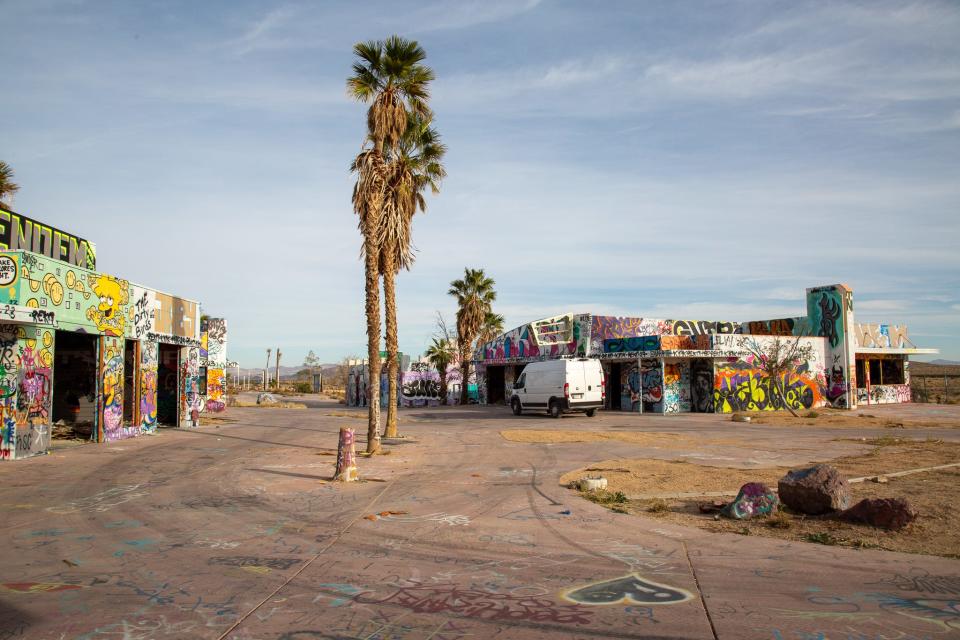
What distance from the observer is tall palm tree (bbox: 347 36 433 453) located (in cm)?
1656

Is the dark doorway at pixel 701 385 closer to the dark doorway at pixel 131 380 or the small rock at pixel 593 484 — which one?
the small rock at pixel 593 484

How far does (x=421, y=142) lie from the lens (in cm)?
1919

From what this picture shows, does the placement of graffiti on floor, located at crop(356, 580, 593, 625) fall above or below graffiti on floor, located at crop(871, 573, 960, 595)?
above

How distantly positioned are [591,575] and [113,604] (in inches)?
161

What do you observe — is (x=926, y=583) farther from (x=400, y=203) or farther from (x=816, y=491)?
(x=400, y=203)

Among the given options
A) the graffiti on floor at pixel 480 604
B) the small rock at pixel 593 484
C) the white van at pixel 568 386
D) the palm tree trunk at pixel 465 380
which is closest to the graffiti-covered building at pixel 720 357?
the palm tree trunk at pixel 465 380

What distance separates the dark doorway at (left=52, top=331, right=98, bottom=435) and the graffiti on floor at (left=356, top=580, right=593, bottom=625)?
1907cm

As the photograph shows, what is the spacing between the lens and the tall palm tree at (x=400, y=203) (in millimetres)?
17859

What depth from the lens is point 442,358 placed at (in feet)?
151

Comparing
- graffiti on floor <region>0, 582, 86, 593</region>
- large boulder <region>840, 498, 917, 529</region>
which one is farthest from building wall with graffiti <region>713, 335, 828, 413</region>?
graffiti on floor <region>0, 582, 86, 593</region>

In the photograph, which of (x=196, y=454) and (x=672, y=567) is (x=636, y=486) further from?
A: (x=196, y=454)

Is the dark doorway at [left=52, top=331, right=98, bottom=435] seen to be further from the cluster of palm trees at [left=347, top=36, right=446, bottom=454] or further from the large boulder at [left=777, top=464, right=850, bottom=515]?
the large boulder at [left=777, top=464, right=850, bottom=515]

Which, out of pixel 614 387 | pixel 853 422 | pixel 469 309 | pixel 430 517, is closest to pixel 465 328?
pixel 469 309

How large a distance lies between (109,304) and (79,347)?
9.87ft
